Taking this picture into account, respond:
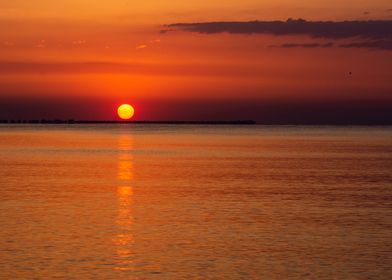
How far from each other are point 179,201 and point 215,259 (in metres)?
15.6

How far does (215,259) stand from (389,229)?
8.91 metres

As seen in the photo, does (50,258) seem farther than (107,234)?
No

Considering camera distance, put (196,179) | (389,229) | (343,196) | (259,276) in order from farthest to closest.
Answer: (196,179)
(343,196)
(389,229)
(259,276)

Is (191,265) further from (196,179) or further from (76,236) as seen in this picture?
(196,179)

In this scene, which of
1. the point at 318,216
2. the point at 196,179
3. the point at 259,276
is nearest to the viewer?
the point at 259,276

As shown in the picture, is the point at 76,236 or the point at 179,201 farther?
the point at 179,201

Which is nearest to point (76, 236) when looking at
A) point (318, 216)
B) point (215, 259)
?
point (215, 259)

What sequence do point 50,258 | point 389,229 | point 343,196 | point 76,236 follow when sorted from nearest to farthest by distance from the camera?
point 50,258 < point 76,236 < point 389,229 < point 343,196

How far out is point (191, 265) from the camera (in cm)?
2427

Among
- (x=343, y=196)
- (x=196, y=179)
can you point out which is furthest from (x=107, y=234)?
(x=196, y=179)

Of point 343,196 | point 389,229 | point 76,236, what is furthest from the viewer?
point 343,196

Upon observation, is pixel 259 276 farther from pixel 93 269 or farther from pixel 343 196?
pixel 343 196

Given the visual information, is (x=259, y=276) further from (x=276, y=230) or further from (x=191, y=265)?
(x=276, y=230)

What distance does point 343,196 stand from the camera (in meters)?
43.6
